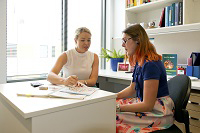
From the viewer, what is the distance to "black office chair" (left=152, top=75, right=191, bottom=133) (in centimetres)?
117

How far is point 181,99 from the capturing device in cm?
119

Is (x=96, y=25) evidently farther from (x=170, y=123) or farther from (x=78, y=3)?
(x=170, y=123)

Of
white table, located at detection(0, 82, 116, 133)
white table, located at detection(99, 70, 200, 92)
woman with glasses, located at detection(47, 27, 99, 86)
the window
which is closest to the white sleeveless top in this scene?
woman with glasses, located at detection(47, 27, 99, 86)

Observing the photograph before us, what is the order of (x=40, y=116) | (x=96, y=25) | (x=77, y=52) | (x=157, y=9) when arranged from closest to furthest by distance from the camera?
(x=40, y=116) < (x=77, y=52) < (x=157, y=9) < (x=96, y=25)

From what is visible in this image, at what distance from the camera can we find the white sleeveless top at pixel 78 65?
79.5 inches

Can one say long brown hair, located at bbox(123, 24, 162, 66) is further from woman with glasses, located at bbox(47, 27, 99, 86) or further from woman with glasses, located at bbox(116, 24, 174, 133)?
woman with glasses, located at bbox(47, 27, 99, 86)

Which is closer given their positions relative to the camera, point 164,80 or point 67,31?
point 164,80

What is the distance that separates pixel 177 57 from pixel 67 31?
5.65ft

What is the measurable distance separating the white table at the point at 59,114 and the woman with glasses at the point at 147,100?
0.11 metres

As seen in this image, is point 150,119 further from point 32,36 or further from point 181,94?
point 32,36

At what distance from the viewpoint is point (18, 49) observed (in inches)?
93.3

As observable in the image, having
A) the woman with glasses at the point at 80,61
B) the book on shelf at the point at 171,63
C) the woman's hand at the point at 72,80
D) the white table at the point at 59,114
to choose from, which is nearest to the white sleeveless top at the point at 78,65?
the woman with glasses at the point at 80,61

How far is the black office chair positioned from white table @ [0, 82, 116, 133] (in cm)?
36

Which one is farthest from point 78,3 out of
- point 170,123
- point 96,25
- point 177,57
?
point 170,123
